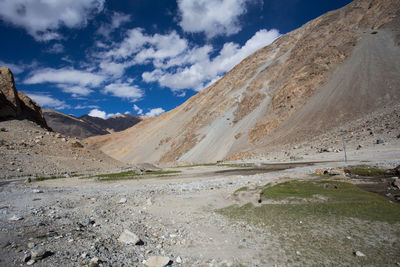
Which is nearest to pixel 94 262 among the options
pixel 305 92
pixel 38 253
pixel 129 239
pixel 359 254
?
pixel 38 253

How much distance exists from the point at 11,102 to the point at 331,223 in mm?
40021

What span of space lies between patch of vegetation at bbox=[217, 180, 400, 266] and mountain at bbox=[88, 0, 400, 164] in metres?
38.5

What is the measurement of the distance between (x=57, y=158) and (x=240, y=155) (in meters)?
36.8

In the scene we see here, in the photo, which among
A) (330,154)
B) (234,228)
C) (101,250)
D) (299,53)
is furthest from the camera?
(299,53)

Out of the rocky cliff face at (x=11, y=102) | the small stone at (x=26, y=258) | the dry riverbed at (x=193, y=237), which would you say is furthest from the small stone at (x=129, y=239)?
the rocky cliff face at (x=11, y=102)

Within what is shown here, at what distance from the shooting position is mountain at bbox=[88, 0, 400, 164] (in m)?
47.0

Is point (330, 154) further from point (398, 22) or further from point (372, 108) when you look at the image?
point (398, 22)

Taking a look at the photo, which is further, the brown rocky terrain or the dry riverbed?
the brown rocky terrain

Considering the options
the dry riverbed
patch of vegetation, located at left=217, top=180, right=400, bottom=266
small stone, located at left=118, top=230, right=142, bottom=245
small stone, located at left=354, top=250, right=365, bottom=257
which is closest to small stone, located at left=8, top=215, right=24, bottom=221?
the dry riverbed

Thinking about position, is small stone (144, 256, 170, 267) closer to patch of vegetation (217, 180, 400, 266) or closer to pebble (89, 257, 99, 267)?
pebble (89, 257, 99, 267)

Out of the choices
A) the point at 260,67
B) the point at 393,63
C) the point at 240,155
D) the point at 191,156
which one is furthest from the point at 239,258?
the point at 260,67

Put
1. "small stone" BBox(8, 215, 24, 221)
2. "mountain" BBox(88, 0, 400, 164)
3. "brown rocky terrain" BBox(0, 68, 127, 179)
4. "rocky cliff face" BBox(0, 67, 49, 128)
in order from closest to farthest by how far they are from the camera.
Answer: "small stone" BBox(8, 215, 24, 221), "brown rocky terrain" BBox(0, 68, 127, 179), "rocky cliff face" BBox(0, 67, 49, 128), "mountain" BBox(88, 0, 400, 164)

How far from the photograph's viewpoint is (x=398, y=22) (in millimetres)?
59781

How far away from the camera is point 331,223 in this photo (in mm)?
7023
